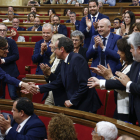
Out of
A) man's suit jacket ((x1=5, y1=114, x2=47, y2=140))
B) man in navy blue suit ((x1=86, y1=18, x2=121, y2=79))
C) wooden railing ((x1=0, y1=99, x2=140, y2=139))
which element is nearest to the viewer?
wooden railing ((x1=0, y1=99, x2=140, y2=139))

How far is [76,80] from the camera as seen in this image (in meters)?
1.41

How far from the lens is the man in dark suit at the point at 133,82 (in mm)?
1073

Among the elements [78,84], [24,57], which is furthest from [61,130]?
[24,57]

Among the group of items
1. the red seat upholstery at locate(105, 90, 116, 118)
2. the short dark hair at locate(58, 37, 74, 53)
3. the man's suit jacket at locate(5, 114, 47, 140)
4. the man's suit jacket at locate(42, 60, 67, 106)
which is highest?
the short dark hair at locate(58, 37, 74, 53)

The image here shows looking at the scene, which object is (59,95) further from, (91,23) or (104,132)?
(91,23)

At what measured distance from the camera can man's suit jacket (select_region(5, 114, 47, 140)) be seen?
1.15m

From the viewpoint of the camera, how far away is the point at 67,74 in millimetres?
1426

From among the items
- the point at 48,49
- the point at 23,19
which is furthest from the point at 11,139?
the point at 23,19

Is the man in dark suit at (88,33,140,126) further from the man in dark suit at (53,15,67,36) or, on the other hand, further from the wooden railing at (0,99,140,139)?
the man in dark suit at (53,15,67,36)

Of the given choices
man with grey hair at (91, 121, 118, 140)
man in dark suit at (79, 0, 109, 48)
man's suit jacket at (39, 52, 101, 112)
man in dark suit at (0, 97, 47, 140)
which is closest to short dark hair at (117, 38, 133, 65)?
man's suit jacket at (39, 52, 101, 112)

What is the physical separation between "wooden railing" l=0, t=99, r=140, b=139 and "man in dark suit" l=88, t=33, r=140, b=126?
96 mm

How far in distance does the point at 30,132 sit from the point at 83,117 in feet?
0.90

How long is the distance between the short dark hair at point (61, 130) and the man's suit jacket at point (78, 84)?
0.44 metres

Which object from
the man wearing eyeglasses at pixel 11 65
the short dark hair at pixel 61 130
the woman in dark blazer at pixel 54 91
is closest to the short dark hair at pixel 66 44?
the woman in dark blazer at pixel 54 91
